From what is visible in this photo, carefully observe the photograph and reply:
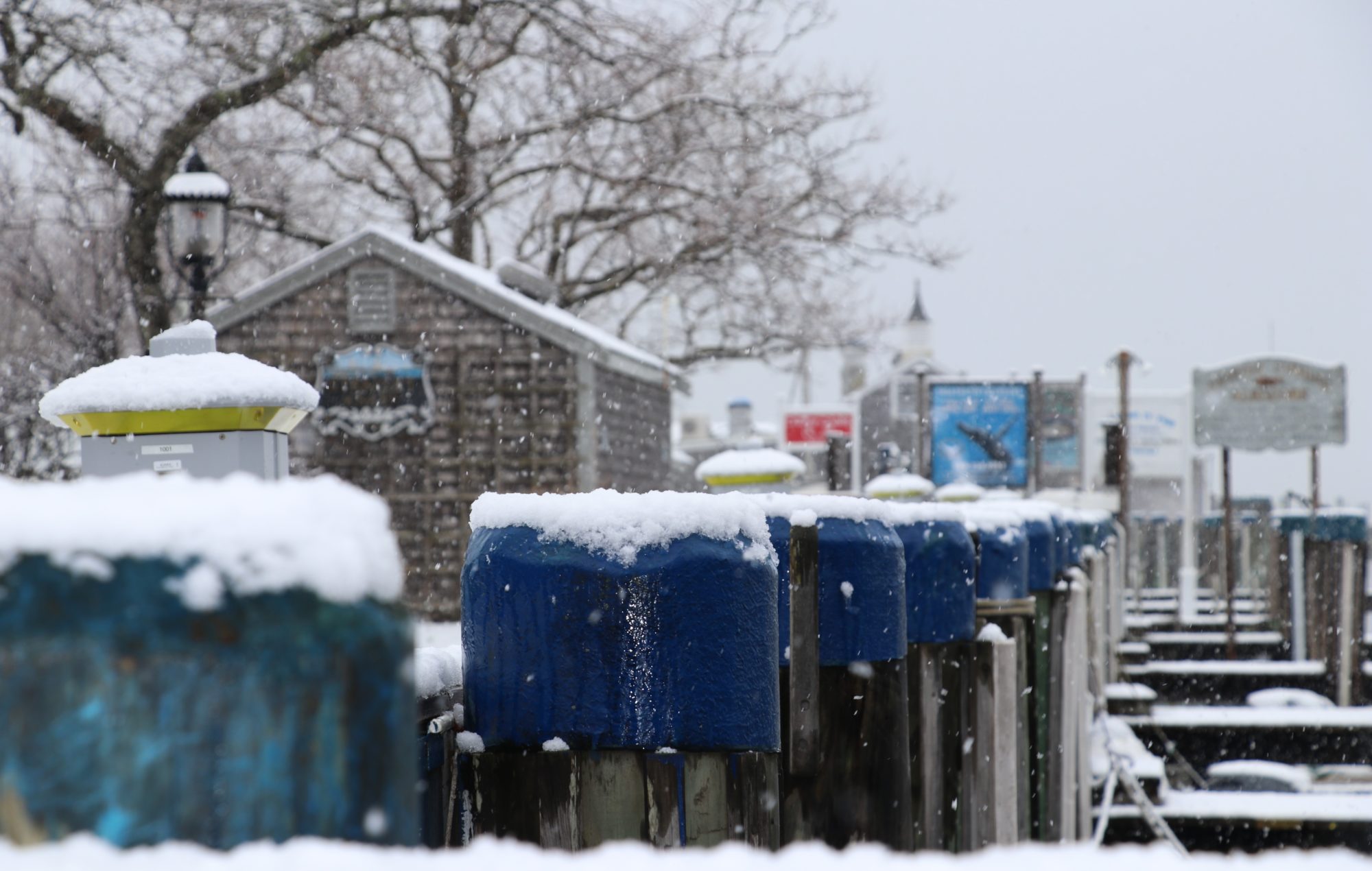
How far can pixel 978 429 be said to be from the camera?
2930cm

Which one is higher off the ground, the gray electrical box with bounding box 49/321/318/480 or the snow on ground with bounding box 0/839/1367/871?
the gray electrical box with bounding box 49/321/318/480

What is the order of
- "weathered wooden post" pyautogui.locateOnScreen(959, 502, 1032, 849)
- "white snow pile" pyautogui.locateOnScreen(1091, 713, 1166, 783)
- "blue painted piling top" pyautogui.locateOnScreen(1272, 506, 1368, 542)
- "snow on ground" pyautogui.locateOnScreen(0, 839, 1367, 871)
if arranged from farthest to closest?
"blue painted piling top" pyautogui.locateOnScreen(1272, 506, 1368, 542), "white snow pile" pyautogui.locateOnScreen(1091, 713, 1166, 783), "weathered wooden post" pyautogui.locateOnScreen(959, 502, 1032, 849), "snow on ground" pyautogui.locateOnScreen(0, 839, 1367, 871)

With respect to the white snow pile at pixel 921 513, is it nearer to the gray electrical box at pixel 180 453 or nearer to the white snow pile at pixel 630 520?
the white snow pile at pixel 630 520

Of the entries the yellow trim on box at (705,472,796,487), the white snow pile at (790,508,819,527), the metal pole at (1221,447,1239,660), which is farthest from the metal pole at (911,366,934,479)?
the white snow pile at (790,508,819,527)

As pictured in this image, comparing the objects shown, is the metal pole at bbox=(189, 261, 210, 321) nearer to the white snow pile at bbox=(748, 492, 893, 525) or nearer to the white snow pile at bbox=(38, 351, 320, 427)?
the white snow pile at bbox=(38, 351, 320, 427)

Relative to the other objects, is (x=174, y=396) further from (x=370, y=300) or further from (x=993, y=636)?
(x=370, y=300)

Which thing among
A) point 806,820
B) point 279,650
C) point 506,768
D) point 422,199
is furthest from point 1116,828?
point 422,199

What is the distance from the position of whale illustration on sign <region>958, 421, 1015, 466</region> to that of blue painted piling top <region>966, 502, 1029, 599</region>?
82.1 ft

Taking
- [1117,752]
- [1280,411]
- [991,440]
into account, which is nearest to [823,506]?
[1117,752]

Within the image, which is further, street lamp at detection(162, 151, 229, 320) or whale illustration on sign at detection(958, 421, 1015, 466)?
whale illustration on sign at detection(958, 421, 1015, 466)

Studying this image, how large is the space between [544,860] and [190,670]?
0.74ft

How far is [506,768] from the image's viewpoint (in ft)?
7.09

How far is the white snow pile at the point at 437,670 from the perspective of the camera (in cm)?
218

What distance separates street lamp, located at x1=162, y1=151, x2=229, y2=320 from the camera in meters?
9.51
